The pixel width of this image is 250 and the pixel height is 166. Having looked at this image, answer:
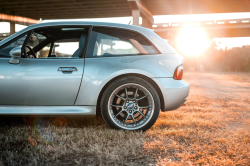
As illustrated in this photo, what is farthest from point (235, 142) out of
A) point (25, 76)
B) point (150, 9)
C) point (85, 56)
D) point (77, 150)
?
point (150, 9)

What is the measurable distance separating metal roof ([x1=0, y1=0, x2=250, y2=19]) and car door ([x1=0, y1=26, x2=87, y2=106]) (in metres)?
26.9

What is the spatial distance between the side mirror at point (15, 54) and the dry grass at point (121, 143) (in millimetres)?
1037

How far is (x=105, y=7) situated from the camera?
107 feet

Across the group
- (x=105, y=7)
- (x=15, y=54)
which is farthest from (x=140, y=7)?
(x=15, y=54)

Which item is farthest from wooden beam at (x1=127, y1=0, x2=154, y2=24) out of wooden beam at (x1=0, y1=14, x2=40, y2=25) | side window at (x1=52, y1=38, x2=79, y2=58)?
side window at (x1=52, y1=38, x2=79, y2=58)

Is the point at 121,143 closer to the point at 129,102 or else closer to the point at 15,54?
the point at 129,102

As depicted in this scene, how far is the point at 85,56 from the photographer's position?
354 cm

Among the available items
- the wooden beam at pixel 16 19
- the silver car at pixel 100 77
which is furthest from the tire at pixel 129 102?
the wooden beam at pixel 16 19

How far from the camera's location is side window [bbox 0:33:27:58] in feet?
11.7

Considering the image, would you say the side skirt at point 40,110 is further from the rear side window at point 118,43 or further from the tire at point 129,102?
the rear side window at point 118,43

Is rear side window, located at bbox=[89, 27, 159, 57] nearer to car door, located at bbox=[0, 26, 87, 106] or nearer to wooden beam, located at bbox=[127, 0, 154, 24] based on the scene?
car door, located at bbox=[0, 26, 87, 106]

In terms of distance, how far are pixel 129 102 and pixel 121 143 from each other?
2.32 feet

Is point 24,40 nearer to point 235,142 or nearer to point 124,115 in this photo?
point 124,115

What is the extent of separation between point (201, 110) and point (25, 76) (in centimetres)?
392
